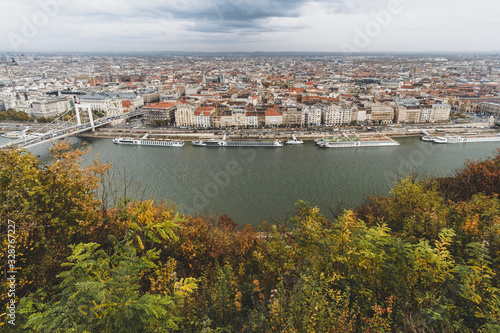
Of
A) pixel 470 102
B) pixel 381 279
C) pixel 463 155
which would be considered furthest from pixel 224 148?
pixel 470 102

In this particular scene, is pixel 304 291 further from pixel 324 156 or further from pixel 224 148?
pixel 224 148

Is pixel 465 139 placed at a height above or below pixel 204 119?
below

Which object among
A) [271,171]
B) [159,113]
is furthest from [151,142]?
[271,171]

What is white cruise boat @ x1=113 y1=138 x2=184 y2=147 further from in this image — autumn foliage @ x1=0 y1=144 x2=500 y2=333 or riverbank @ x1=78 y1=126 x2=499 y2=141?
autumn foliage @ x1=0 y1=144 x2=500 y2=333

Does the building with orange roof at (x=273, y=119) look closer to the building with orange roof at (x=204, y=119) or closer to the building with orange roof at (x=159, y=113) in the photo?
the building with orange roof at (x=204, y=119)

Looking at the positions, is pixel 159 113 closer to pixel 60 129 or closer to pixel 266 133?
pixel 60 129

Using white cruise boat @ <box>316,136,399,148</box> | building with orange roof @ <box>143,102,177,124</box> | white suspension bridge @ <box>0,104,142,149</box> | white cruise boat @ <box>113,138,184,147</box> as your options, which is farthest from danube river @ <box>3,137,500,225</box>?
building with orange roof @ <box>143,102,177,124</box>
